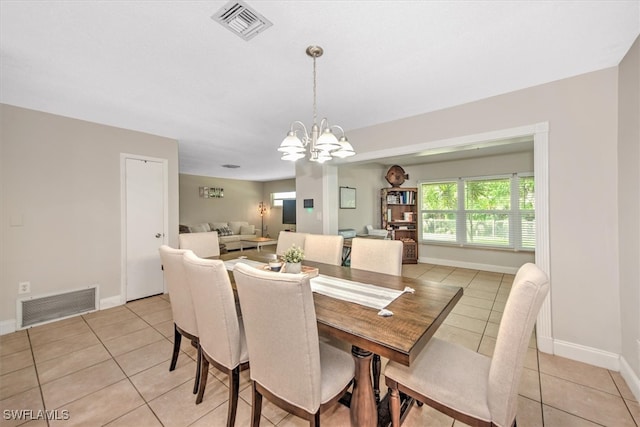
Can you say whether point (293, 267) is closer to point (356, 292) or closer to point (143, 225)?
point (356, 292)

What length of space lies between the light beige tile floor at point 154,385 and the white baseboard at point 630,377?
47 mm

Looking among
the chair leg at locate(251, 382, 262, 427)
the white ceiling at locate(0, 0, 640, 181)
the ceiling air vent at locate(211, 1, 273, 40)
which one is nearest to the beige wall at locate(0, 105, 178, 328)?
the white ceiling at locate(0, 0, 640, 181)

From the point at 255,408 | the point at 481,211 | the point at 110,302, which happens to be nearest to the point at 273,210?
the point at 110,302

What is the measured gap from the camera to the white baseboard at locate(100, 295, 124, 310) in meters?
3.29

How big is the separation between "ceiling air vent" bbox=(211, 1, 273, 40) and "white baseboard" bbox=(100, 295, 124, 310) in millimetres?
3627

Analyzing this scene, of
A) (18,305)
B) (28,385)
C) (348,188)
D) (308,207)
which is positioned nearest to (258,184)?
(348,188)

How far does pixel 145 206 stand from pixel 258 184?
6098 millimetres

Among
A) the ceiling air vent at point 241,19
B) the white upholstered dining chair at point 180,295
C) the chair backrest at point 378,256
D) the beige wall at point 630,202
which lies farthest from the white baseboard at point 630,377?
the ceiling air vent at point 241,19

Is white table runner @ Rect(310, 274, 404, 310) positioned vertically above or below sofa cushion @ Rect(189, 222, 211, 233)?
below

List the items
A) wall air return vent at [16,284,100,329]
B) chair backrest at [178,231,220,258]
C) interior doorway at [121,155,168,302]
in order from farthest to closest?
interior doorway at [121,155,168,302] < chair backrest at [178,231,220,258] < wall air return vent at [16,284,100,329]

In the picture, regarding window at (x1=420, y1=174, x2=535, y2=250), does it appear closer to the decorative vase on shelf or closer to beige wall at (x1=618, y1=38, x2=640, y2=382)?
beige wall at (x1=618, y1=38, x2=640, y2=382)

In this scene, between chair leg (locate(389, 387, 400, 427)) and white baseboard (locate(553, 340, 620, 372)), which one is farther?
white baseboard (locate(553, 340, 620, 372))

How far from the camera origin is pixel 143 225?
12.0 ft

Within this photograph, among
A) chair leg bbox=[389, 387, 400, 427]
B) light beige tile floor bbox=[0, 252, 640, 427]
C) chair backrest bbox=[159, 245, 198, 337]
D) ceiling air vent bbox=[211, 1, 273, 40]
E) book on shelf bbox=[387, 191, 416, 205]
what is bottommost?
light beige tile floor bbox=[0, 252, 640, 427]
